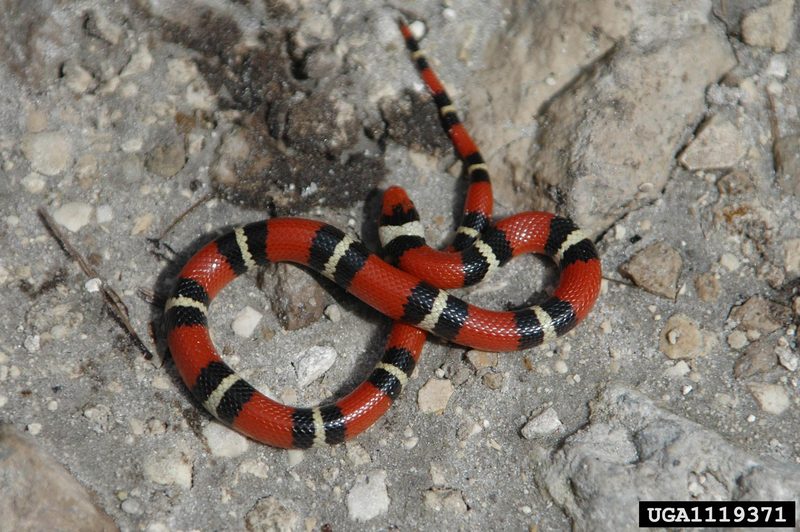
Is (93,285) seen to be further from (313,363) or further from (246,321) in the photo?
(313,363)

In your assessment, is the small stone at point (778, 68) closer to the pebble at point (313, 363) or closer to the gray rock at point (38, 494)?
the pebble at point (313, 363)

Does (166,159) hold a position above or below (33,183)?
above

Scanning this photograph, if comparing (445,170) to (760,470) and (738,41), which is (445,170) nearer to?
(738,41)

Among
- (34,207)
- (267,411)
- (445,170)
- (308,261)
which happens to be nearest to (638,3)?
(445,170)

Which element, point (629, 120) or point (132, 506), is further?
point (629, 120)

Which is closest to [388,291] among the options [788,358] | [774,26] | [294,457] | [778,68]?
[294,457]

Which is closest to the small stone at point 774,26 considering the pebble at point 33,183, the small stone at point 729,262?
the small stone at point 729,262
